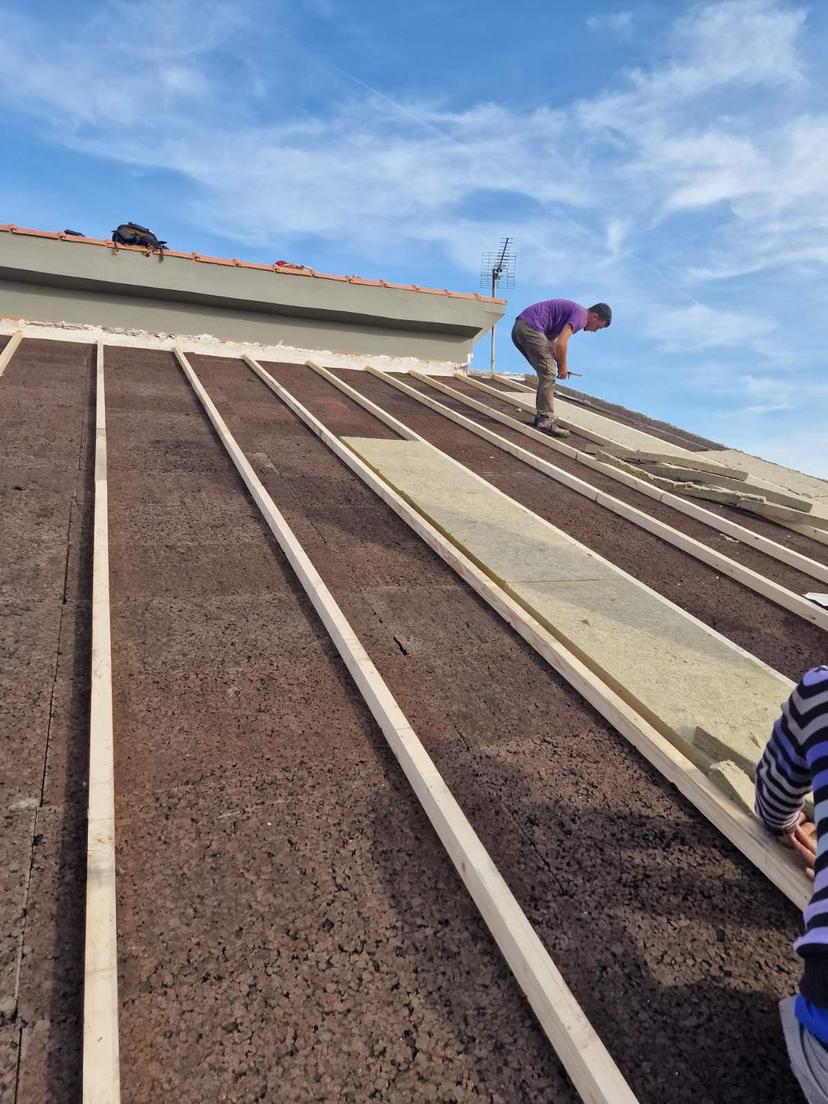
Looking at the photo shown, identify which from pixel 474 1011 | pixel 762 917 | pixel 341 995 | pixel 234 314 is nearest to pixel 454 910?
pixel 474 1011

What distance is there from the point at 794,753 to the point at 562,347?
6.59 metres

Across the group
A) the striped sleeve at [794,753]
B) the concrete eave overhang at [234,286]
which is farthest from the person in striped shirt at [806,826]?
the concrete eave overhang at [234,286]

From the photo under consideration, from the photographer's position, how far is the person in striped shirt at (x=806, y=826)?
1.34 m

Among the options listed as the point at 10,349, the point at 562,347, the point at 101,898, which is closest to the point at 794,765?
the point at 101,898

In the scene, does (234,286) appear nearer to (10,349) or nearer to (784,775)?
(10,349)

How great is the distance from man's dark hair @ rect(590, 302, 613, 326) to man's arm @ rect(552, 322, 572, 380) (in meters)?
0.33

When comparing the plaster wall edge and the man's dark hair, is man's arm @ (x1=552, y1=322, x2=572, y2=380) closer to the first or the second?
the man's dark hair

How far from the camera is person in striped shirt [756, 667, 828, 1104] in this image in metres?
1.34

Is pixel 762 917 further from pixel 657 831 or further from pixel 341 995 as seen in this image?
pixel 341 995

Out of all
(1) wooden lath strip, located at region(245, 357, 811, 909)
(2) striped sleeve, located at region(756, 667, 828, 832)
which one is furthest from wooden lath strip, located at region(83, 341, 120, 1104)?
(1) wooden lath strip, located at region(245, 357, 811, 909)

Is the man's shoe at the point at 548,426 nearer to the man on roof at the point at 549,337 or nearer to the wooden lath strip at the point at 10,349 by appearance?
the man on roof at the point at 549,337

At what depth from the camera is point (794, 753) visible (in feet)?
5.59

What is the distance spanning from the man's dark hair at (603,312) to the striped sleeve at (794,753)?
6.49 metres

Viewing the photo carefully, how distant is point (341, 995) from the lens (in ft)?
5.33
